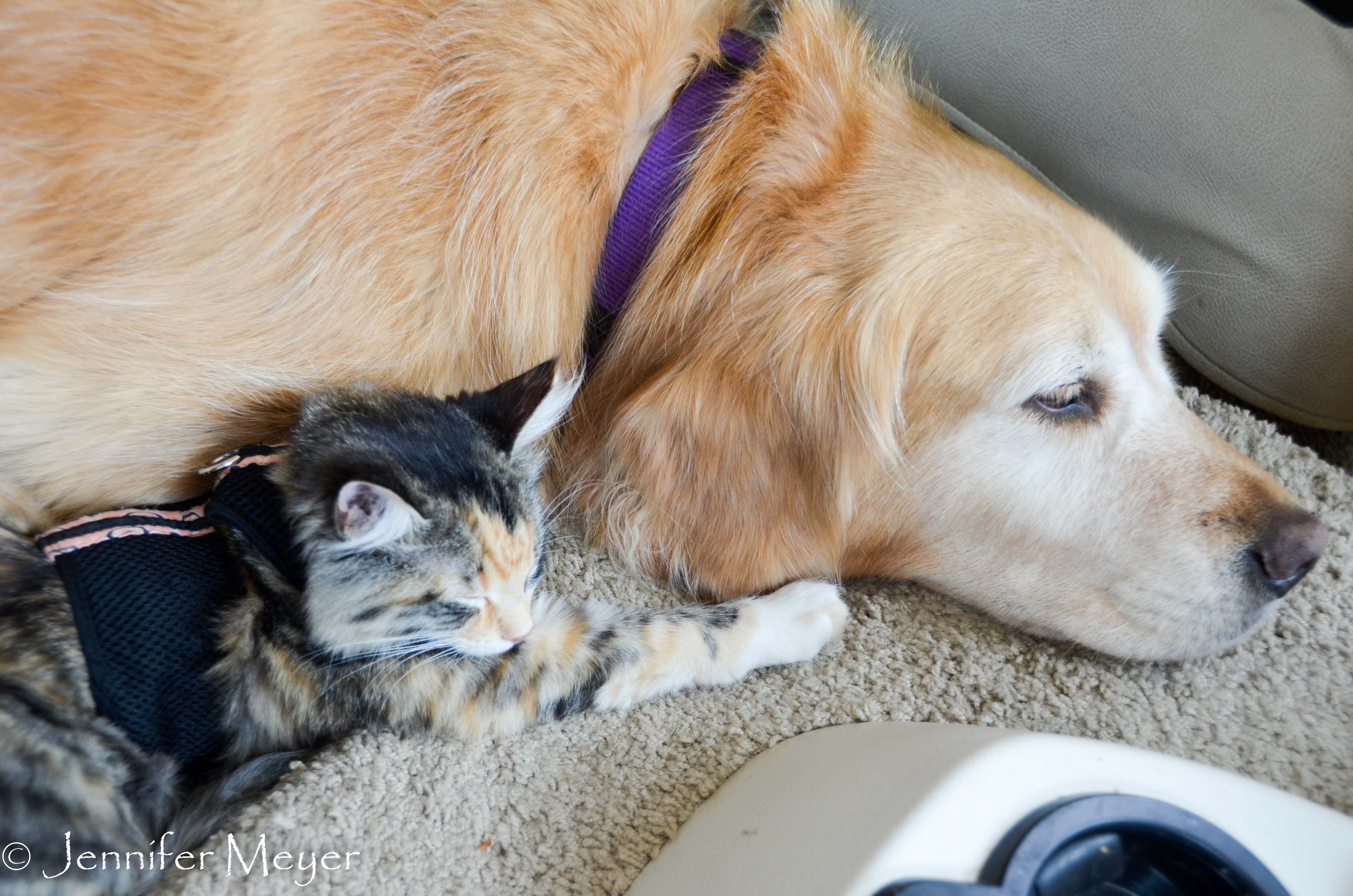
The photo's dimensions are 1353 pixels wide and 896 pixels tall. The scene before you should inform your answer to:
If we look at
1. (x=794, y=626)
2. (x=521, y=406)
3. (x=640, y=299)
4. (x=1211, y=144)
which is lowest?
(x=794, y=626)

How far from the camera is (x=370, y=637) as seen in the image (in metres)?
1.01

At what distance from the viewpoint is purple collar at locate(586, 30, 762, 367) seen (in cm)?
115

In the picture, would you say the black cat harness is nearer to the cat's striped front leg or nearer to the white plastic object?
the cat's striped front leg

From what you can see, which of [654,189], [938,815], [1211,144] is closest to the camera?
[938,815]

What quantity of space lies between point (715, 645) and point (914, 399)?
0.39m

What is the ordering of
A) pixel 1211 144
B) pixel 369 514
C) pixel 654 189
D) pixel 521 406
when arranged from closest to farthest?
pixel 369 514 → pixel 521 406 → pixel 654 189 → pixel 1211 144

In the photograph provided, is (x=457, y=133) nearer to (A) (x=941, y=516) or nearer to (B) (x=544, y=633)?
(B) (x=544, y=633)

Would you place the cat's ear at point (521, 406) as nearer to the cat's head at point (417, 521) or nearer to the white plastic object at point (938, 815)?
the cat's head at point (417, 521)

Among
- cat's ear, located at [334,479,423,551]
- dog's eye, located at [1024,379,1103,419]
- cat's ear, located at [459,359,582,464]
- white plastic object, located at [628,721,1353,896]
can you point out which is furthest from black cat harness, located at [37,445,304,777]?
dog's eye, located at [1024,379,1103,419]

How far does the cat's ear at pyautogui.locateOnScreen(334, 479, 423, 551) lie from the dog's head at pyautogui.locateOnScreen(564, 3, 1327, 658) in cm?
31

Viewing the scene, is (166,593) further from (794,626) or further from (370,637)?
(794,626)

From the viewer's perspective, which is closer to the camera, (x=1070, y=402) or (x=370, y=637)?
(x=370, y=637)

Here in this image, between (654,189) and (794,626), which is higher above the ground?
(654,189)

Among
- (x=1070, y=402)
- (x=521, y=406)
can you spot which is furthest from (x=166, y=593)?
(x=1070, y=402)
